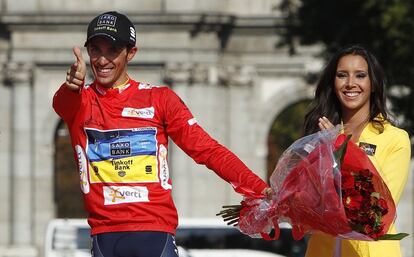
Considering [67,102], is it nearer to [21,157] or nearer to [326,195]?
[326,195]

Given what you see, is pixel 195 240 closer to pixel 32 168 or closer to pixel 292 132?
pixel 32 168

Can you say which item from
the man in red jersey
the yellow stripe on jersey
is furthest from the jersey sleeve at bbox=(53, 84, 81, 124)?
the yellow stripe on jersey

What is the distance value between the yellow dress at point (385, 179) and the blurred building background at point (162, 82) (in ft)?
125

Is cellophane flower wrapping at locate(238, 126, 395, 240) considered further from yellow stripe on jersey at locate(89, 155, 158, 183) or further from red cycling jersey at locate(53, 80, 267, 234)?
yellow stripe on jersey at locate(89, 155, 158, 183)

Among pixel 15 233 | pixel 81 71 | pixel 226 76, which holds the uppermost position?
pixel 81 71

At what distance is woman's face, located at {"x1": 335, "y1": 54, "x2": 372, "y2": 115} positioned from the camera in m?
9.66

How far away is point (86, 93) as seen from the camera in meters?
9.20

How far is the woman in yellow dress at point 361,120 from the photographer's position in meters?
9.30

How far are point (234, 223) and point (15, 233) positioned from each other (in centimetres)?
3911

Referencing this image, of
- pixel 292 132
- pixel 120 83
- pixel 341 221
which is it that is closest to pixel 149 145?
pixel 120 83

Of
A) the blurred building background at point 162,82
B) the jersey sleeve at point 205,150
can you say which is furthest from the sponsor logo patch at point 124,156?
the blurred building background at point 162,82

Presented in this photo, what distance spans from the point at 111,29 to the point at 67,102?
17.1 inches

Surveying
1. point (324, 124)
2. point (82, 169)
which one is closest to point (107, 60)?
point (82, 169)

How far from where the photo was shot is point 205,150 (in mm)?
9031
